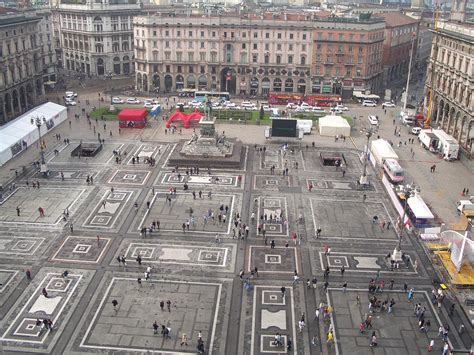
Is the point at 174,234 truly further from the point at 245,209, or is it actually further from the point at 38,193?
the point at 38,193

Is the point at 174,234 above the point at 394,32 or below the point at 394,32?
below

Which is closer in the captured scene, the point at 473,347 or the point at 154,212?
the point at 473,347

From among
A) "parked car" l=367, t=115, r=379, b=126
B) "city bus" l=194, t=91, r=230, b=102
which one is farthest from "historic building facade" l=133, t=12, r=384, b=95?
"parked car" l=367, t=115, r=379, b=126

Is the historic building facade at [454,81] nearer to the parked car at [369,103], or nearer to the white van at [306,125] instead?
the parked car at [369,103]

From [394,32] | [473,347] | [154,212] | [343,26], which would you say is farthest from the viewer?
[394,32]

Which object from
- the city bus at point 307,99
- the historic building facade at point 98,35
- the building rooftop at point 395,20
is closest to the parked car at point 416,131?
the city bus at point 307,99

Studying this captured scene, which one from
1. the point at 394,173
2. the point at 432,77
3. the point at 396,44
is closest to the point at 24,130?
the point at 394,173

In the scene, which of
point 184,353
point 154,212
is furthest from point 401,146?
point 184,353
